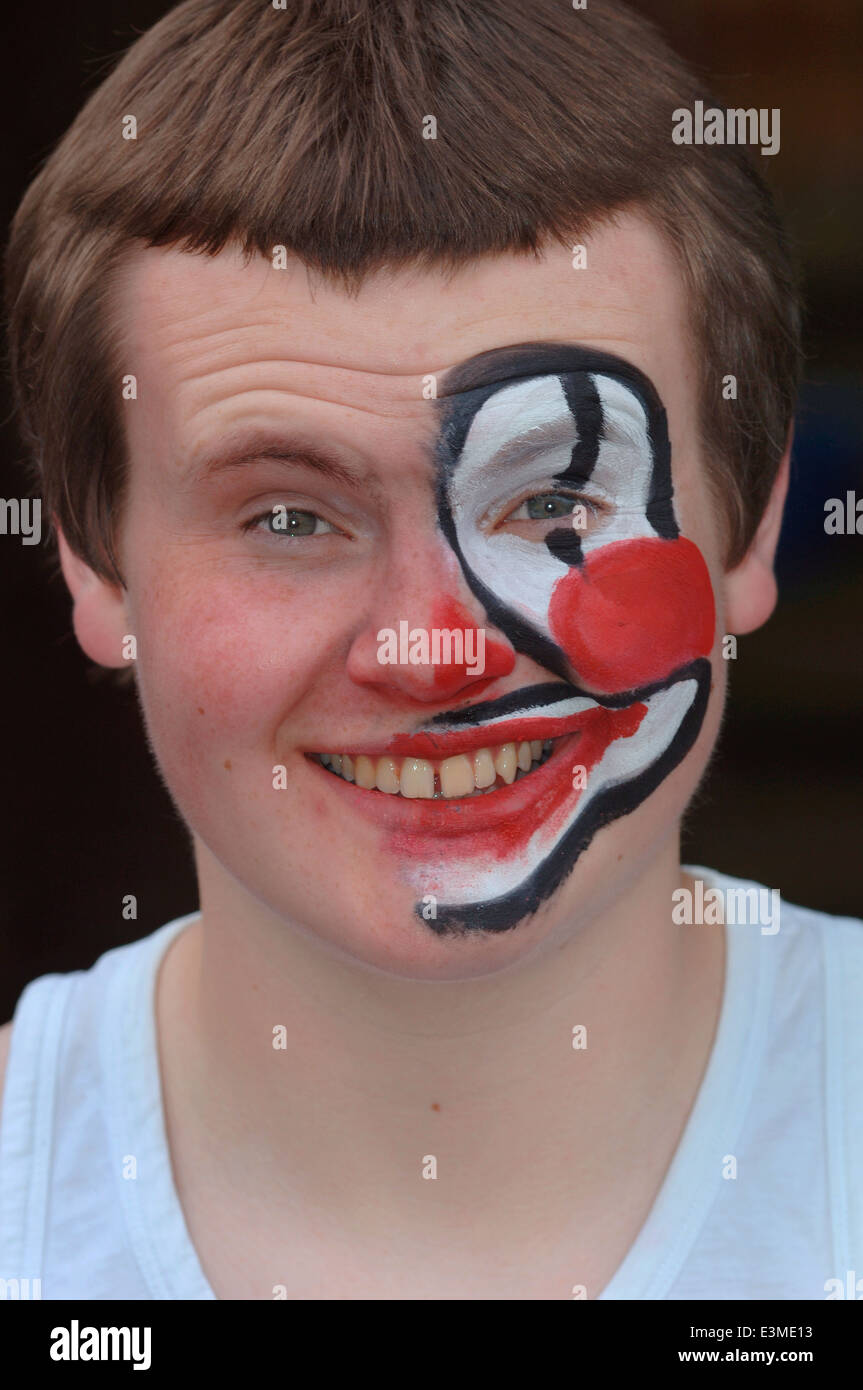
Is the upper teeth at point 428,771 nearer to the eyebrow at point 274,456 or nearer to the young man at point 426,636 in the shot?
the young man at point 426,636

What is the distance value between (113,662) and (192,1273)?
79cm

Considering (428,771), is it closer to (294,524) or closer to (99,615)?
(294,524)

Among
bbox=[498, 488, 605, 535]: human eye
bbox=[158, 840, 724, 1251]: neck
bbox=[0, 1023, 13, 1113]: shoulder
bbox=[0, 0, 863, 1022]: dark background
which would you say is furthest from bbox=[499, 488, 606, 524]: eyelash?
bbox=[0, 0, 863, 1022]: dark background

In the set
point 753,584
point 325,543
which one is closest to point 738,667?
point 753,584

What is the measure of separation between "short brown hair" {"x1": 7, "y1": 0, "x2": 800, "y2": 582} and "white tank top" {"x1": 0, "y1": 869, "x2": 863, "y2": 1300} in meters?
0.64

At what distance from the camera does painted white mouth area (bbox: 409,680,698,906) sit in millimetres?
1742

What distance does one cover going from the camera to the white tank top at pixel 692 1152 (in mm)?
1938

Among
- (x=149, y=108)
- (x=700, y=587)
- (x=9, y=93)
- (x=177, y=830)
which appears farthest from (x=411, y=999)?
(x=9, y=93)

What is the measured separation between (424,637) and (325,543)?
17 centimetres

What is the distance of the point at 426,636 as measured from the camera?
1.65 m

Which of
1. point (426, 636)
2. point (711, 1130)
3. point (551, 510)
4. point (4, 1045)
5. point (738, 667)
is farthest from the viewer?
point (738, 667)

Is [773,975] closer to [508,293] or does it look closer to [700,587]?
[700,587]

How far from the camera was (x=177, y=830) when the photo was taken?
3.60m

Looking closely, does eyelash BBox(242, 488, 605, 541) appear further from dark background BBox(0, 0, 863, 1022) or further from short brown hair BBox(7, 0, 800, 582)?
dark background BBox(0, 0, 863, 1022)
